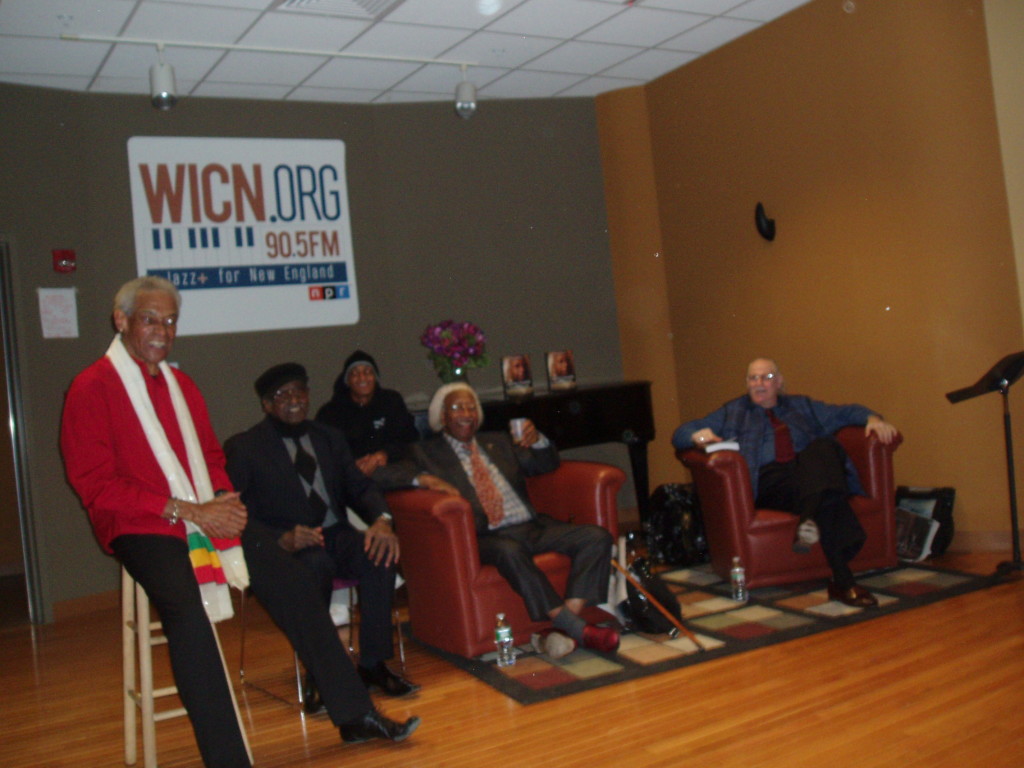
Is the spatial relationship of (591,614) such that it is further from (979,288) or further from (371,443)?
(979,288)

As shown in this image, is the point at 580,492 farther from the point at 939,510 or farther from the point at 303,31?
the point at 303,31

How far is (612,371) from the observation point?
7090mm

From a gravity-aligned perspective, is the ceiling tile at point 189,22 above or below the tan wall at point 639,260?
above

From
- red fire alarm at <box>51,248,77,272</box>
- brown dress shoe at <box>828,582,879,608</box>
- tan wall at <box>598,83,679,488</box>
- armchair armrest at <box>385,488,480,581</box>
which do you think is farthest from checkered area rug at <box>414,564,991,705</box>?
red fire alarm at <box>51,248,77,272</box>

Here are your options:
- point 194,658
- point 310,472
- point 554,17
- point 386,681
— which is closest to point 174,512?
point 194,658

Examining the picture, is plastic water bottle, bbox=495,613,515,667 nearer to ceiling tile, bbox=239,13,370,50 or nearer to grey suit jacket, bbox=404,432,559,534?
grey suit jacket, bbox=404,432,559,534

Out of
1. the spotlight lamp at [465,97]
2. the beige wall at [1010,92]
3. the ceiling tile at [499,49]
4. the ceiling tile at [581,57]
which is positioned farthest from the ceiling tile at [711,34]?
the beige wall at [1010,92]

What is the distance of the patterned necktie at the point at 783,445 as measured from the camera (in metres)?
4.73

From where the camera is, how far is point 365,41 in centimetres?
529

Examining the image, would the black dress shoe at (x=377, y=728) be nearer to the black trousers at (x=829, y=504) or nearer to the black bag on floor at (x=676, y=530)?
the black trousers at (x=829, y=504)

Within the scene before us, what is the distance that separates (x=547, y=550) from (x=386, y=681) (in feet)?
2.83

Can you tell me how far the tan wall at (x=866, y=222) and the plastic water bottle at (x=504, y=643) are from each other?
279 centimetres

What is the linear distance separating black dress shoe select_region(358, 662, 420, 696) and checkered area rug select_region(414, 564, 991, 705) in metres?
0.29

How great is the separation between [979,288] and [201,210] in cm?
455
